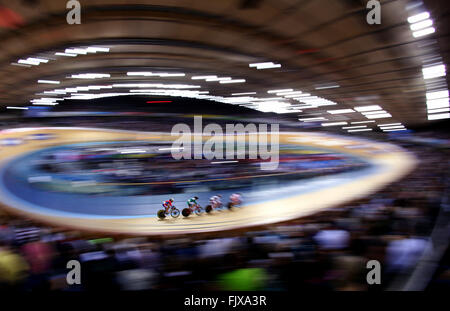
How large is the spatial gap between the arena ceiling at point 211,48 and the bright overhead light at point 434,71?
81mm

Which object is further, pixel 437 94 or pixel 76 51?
pixel 437 94

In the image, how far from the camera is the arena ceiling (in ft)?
9.31

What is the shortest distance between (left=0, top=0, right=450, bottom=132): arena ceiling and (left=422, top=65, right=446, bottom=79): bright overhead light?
8 centimetres

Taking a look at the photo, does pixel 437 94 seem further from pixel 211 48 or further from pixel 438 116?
pixel 211 48

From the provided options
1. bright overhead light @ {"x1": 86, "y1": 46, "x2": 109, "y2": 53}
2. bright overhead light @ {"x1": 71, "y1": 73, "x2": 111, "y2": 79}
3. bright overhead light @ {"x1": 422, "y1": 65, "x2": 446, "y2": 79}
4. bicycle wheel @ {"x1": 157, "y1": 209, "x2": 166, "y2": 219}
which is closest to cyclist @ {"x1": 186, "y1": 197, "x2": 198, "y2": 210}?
bicycle wheel @ {"x1": 157, "y1": 209, "x2": 166, "y2": 219}

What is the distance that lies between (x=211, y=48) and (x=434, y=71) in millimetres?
4284

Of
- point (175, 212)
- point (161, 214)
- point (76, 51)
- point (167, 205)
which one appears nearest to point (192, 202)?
point (175, 212)

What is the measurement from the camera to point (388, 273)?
2635 millimetres

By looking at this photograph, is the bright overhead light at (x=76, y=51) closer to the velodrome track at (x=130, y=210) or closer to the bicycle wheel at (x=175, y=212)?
the velodrome track at (x=130, y=210)

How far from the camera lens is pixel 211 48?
3584 millimetres
